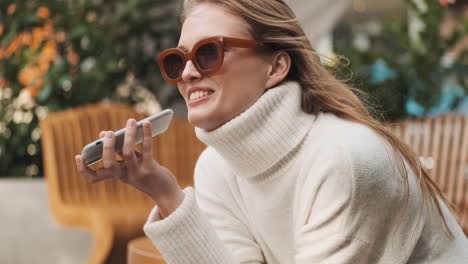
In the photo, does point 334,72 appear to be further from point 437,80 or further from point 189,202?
point 437,80

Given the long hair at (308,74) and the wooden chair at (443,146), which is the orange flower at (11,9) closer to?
the wooden chair at (443,146)

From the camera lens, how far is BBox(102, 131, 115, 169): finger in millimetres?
1104

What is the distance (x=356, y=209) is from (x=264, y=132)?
254 millimetres

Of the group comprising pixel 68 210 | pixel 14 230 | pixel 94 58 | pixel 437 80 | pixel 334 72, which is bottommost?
pixel 14 230

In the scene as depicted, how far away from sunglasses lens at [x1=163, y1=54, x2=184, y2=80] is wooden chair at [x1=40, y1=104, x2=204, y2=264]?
1.85 metres

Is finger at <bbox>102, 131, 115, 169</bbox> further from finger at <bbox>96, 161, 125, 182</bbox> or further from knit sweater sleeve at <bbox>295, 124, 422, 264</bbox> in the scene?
knit sweater sleeve at <bbox>295, 124, 422, 264</bbox>

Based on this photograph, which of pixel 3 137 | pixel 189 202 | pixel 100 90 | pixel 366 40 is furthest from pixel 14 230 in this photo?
pixel 366 40

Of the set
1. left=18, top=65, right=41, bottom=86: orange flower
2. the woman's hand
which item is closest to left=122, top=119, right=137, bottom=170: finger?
the woman's hand

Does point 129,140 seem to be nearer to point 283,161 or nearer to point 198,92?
point 198,92

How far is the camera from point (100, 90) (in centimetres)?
420

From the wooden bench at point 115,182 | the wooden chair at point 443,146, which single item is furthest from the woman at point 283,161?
the wooden chair at point 443,146

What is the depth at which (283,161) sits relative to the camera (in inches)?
52.1

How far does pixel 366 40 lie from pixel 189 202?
4.74 meters

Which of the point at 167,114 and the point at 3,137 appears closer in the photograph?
the point at 167,114
